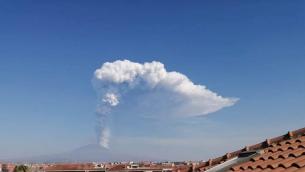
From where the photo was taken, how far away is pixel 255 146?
6.69m

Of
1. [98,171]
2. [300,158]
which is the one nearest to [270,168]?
[300,158]

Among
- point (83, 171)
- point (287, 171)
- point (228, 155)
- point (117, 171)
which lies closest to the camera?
point (287, 171)

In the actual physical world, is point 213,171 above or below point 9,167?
below

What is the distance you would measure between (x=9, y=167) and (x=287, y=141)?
115625 millimetres

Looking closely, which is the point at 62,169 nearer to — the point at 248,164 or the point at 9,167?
the point at 9,167

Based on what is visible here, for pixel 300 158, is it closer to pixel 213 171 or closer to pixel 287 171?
pixel 287 171

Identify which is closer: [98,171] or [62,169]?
[98,171]

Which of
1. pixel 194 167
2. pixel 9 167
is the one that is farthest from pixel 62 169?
pixel 194 167

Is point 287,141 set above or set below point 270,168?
above

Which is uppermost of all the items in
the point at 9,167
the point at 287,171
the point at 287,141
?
the point at 9,167

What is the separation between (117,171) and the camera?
7912 centimetres

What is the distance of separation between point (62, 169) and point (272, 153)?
8864 centimetres

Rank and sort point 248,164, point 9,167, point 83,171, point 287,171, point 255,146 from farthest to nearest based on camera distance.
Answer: point 9,167
point 83,171
point 255,146
point 248,164
point 287,171

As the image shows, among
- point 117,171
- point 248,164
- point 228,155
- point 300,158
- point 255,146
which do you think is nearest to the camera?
point 300,158
